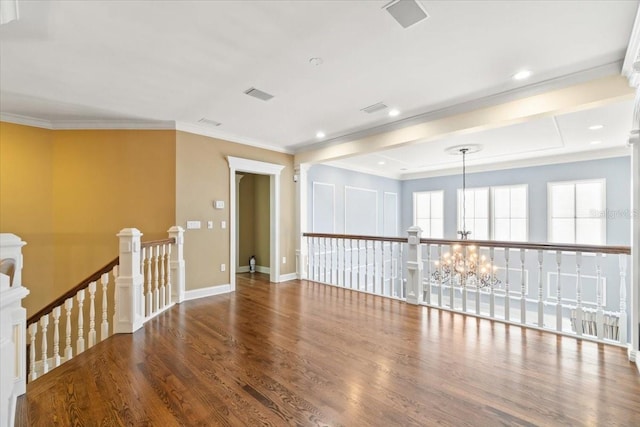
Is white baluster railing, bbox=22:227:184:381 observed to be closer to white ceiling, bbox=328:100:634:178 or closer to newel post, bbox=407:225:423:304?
newel post, bbox=407:225:423:304

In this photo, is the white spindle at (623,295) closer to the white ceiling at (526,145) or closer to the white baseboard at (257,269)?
the white ceiling at (526,145)

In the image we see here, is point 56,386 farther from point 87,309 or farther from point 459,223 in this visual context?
point 459,223

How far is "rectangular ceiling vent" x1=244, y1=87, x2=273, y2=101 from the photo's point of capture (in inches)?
131

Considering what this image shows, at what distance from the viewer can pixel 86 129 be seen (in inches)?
169

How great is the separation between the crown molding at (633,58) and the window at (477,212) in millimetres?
5317

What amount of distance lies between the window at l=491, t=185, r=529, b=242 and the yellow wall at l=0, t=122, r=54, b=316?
8983 mm

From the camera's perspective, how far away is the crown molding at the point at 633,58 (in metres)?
2.07

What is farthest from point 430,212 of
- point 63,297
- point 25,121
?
point 25,121

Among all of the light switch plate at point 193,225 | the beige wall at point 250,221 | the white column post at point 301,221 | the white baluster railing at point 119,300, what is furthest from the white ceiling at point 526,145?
the white baluster railing at point 119,300

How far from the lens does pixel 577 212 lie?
20.3ft

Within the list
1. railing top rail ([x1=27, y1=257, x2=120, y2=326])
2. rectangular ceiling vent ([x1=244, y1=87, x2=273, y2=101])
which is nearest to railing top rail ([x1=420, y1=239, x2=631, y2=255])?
rectangular ceiling vent ([x1=244, y1=87, x2=273, y2=101])

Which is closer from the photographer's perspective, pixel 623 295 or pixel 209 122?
pixel 623 295

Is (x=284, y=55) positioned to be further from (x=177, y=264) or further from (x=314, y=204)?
(x=314, y=204)

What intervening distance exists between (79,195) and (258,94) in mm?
3165
